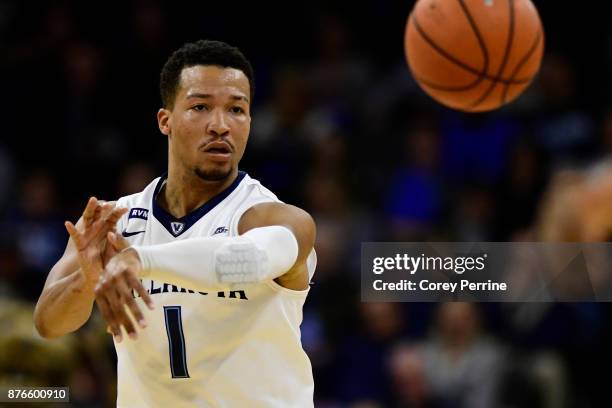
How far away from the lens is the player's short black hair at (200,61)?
395 cm

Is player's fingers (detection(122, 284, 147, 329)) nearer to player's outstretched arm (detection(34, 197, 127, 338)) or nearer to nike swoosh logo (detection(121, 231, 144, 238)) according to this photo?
player's outstretched arm (detection(34, 197, 127, 338))

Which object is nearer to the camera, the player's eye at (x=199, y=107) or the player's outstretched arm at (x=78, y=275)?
the player's outstretched arm at (x=78, y=275)

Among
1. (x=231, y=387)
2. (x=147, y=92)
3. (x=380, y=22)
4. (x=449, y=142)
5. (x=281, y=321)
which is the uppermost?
(x=380, y=22)

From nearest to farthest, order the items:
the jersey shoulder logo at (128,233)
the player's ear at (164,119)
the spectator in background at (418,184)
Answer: the jersey shoulder logo at (128,233) < the player's ear at (164,119) < the spectator in background at (418,184)

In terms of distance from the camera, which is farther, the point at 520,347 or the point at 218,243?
the point at 520,347

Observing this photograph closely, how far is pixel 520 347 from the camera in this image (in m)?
6.38

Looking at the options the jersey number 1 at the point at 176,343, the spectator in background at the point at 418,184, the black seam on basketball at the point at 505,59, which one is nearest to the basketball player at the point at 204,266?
the jersey number 1 at the point at 176,343

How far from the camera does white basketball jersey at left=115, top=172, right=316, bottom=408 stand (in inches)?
143

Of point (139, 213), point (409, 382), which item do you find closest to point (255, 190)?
point (139, 213)

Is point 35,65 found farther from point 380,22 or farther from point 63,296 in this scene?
point 63,296

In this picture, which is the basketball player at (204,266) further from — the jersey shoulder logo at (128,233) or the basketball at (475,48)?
the basketball at (475,48)

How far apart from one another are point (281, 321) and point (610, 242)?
2786mm

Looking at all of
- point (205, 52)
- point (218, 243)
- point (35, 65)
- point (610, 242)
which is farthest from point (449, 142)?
point (218, 243)

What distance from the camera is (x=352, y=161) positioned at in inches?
320
